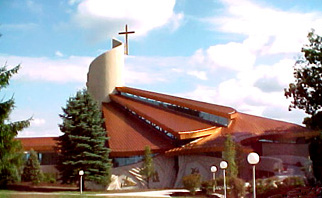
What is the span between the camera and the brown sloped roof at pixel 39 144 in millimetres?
35125

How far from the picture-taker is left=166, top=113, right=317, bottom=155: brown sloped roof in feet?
94.3

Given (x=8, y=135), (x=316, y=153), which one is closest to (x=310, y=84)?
(x=316, y=153)

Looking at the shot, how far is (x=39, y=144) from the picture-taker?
3609cm

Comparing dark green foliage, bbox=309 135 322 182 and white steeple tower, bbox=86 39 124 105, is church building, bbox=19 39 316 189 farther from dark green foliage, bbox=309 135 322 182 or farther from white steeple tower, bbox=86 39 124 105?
white steeple tower, bbox=86 39 124 105

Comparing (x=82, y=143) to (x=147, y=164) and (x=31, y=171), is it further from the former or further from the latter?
(x=31, y=171)

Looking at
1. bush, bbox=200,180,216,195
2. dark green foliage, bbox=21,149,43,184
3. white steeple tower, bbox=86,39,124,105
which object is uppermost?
white steeple tower, bbox=86,39,124,105

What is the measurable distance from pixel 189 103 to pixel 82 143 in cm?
945

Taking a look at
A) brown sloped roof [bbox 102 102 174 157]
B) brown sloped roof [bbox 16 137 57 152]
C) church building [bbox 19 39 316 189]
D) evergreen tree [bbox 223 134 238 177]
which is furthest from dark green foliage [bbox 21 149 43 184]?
evergreen tree [bbox 223 134 238 177]

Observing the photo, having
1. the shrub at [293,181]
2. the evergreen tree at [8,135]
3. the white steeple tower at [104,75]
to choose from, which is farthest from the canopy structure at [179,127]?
the evergreen tree at [8,135]

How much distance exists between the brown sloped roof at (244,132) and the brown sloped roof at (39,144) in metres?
10.6

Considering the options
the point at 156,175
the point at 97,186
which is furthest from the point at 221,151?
the point at 97,186

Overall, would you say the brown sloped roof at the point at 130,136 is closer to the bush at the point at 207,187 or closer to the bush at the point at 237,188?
the bush at the point at 207,187

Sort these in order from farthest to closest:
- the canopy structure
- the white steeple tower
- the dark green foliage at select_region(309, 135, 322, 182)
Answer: the white steeple tower, the canopy structure, the dark green foliage at select_region(309, 135, 322, 182)

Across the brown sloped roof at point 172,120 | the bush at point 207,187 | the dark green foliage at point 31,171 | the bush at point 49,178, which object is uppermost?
the brown sloped roof at point 172,120
